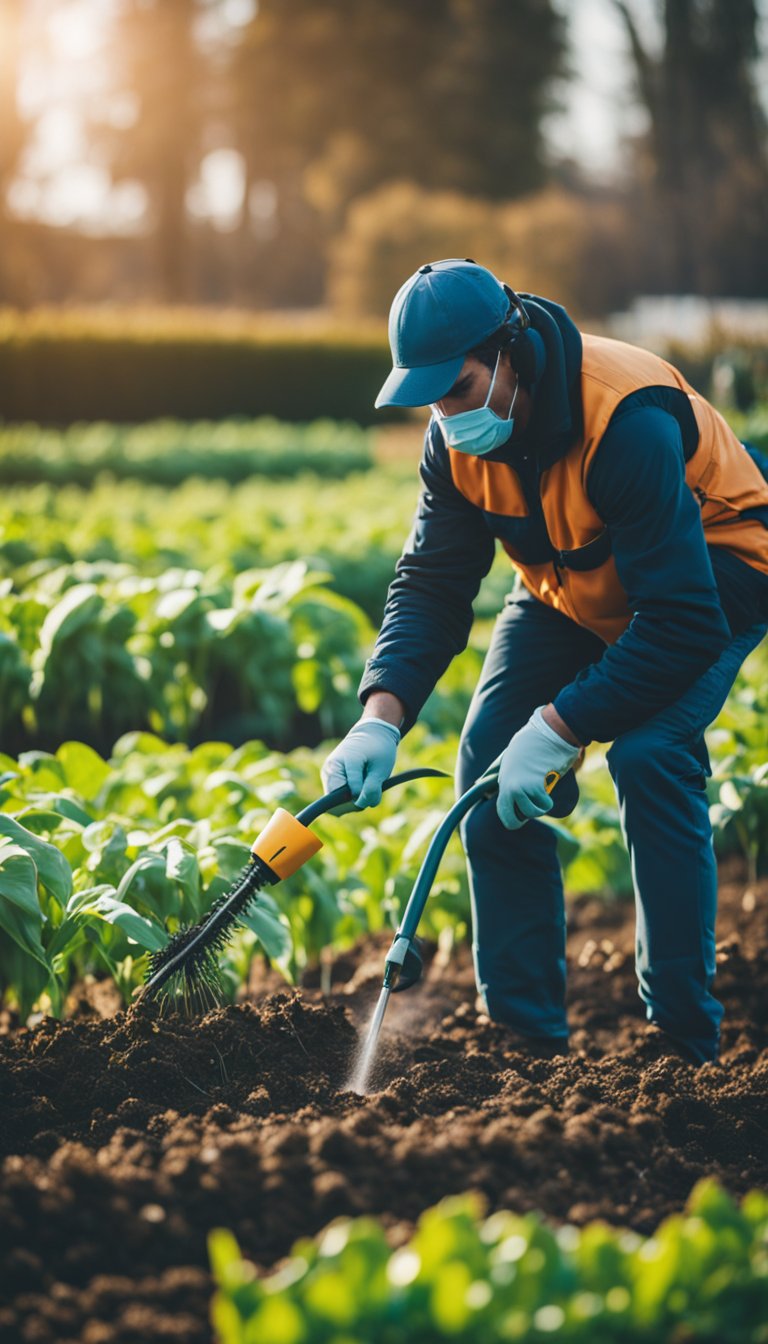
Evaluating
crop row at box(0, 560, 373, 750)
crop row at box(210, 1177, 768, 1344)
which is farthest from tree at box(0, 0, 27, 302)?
crop row at box(210, 1177, 768, 1344)

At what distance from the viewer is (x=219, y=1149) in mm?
2053

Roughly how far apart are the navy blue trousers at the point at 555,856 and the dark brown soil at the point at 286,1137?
12cm

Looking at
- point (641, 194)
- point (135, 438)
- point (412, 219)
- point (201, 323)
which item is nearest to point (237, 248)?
point (641, 194)

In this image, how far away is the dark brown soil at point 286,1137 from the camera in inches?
73.6

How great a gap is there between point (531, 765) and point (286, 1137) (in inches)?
35.0

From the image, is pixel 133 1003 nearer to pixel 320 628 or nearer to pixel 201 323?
pixel 320 628

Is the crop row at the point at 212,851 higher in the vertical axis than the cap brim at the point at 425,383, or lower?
lower

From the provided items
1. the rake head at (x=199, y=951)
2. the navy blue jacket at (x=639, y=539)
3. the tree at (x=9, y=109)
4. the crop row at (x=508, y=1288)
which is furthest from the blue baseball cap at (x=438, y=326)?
the tree at (x=9, y=109)

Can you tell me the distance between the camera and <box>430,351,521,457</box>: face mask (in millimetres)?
2609

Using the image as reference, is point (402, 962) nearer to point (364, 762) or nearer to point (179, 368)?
point (364, 762)

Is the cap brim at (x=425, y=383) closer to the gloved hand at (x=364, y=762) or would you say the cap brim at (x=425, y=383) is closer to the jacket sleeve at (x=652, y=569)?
the jacket sleeve at (x=652, y=569)

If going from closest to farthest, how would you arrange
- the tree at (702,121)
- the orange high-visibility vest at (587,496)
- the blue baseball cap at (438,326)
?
the blue baseball cap at (438,326) < the orange high-visibility vest at (587,496) < the tree at (702,121)

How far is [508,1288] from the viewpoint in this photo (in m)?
1.48

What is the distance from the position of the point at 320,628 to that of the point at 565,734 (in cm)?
233
